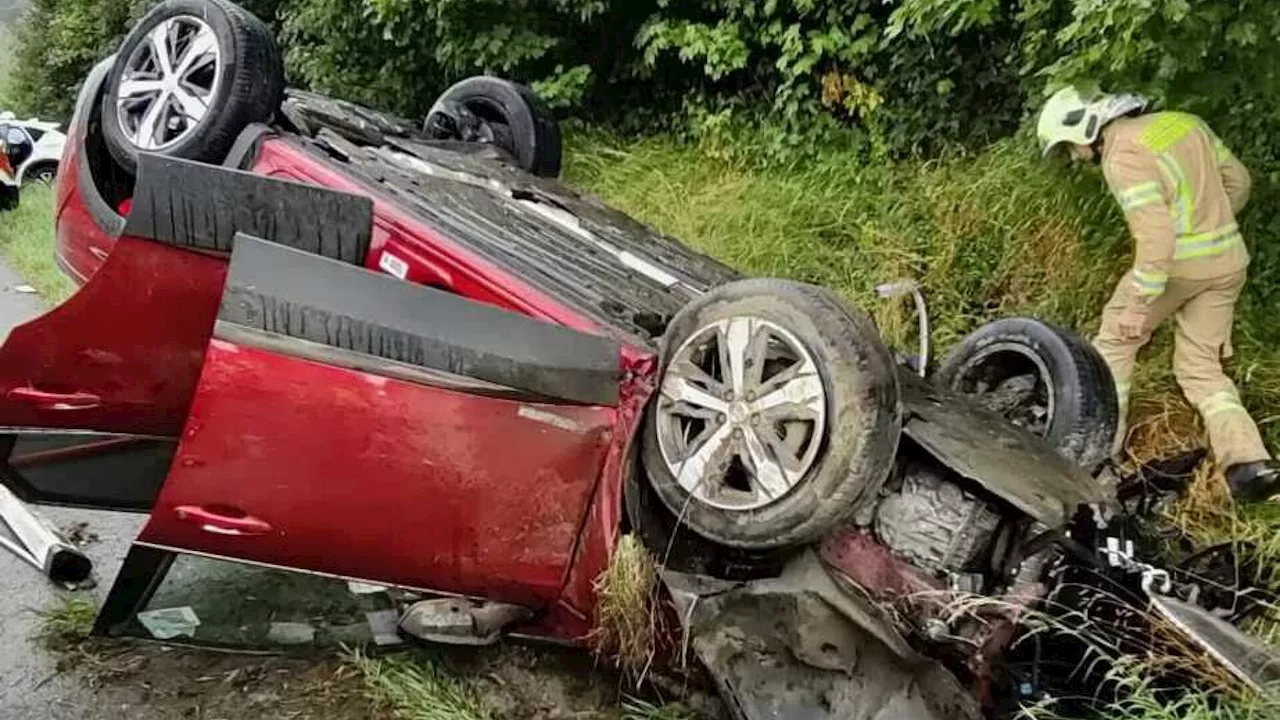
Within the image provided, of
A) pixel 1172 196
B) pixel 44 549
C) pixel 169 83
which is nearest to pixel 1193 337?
pixel 1172 196

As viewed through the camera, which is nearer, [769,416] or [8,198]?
[769,416]

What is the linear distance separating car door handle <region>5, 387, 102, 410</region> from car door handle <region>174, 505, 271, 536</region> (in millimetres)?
858

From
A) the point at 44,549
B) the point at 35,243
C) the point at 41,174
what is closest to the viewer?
the point at 44,549

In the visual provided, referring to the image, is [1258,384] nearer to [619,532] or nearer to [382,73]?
[619,532]

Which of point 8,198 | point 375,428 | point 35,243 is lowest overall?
point 8,198

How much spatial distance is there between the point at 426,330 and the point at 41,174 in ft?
45.3

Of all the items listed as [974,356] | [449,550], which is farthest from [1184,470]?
[449,550]

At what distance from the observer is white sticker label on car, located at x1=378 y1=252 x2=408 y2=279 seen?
3264mm

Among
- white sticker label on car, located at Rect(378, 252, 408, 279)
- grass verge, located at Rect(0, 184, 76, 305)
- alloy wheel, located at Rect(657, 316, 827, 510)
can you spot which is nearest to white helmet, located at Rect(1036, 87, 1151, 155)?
alloy wheel, located at Rect(657, 316, 827, 510)

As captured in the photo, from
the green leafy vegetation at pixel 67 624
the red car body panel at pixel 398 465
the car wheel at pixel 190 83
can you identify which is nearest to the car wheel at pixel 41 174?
the car wheel at pixel 190 83

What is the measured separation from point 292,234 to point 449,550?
880mm

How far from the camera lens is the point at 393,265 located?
129 inches

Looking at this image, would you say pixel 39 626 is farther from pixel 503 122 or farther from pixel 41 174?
pixel 41 174

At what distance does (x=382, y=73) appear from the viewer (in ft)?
27.9
